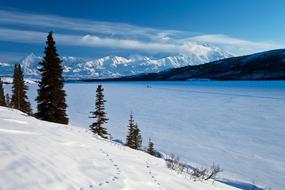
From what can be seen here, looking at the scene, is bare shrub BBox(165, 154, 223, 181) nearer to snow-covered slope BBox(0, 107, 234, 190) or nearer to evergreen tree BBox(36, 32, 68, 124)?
snow-covered slope BBox(0, 107, 234, 190)

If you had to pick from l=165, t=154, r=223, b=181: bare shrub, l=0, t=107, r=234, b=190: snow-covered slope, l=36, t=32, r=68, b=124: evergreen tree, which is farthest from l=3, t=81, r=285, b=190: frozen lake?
l=0, t=107, r=234, b=190: snow-covered slope

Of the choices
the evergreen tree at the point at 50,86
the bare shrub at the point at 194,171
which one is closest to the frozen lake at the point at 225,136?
the bare shrub at the point at 194,171

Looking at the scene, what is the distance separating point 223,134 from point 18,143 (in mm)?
29802

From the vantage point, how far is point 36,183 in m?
7.32

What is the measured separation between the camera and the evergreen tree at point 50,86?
31.0 m

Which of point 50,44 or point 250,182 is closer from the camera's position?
point 250,182

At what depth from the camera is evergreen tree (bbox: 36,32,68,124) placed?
31.0 meters

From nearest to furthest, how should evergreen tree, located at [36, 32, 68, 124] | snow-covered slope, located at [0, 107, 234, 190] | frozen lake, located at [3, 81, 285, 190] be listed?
snow-covered slope, located at [0, 107, 234, 190], frozen lake, located at [3, 81, 285, 190], evergreen tree, located at [36, 32, 68, 124]

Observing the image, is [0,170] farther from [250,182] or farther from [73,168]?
[250,182]

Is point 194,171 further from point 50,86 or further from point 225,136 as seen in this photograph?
point 225,136

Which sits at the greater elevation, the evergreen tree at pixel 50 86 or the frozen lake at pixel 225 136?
the evergreen tree at pixel 50 86

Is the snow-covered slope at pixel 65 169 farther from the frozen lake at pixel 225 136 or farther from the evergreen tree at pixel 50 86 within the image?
the evergreen tree at pixel 50 86

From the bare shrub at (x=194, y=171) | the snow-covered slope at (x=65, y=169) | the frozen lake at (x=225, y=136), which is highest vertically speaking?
the snow-covered slope at (x=65, y=169)

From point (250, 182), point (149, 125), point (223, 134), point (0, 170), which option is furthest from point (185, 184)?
point (149, 125)
